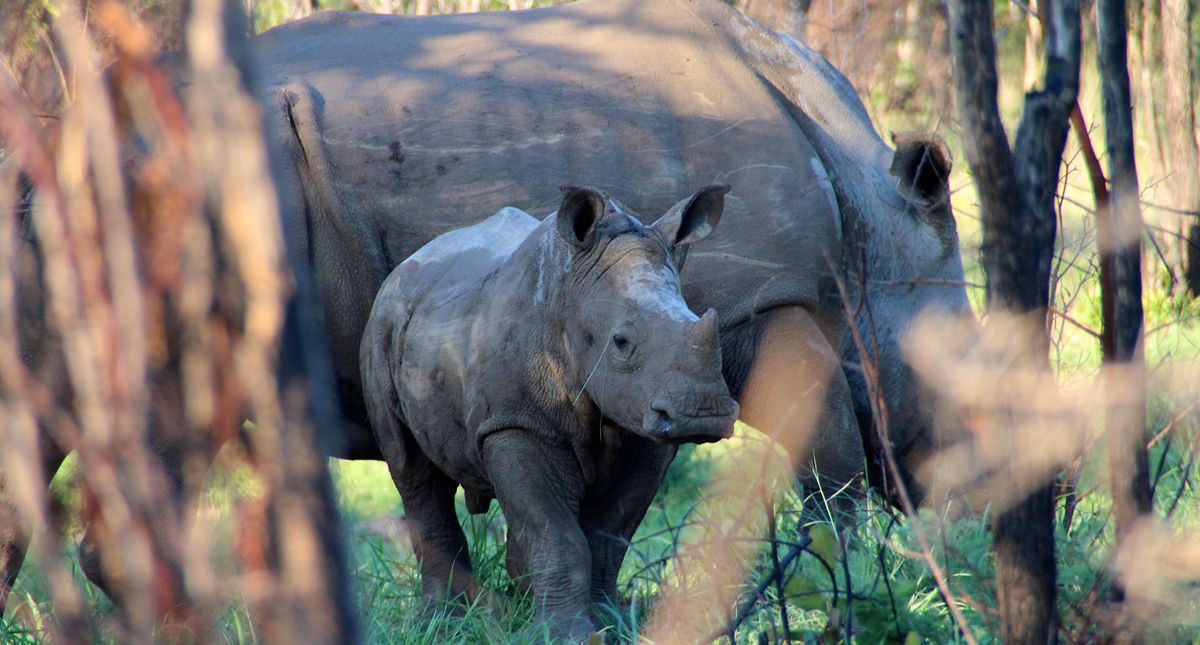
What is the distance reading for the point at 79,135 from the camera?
1.61 meters

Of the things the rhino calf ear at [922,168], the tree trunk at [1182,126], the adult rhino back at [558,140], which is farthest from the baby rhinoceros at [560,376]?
the tree trunk at [1182,126]

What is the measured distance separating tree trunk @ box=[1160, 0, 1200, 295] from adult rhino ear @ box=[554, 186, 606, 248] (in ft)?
18.9

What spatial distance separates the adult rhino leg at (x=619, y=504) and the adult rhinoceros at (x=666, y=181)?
0.93 m

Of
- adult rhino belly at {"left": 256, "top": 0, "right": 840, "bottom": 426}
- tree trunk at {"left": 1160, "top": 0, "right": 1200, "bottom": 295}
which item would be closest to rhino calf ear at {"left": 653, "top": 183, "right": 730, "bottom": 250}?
adult rhino belly at {"left": 256, "top": 0, "right": 840, "bottom": 426}

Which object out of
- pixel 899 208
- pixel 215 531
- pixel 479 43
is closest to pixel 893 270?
pixel 899 208

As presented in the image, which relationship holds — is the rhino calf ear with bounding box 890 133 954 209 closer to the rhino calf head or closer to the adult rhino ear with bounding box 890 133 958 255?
the adult rhino ear with bounding box 890 133 958 255

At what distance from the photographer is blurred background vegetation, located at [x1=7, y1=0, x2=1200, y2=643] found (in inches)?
123

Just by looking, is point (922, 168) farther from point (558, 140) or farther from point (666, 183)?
point (558, 140)

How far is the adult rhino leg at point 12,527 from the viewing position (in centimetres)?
475

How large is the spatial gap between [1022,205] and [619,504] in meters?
2.01

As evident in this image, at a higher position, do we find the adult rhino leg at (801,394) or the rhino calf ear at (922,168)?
the rhino calf ear at (922,168)

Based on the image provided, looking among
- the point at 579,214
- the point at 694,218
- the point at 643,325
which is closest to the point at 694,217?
the point at 694,218

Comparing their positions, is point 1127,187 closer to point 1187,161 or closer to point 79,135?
point 79,135

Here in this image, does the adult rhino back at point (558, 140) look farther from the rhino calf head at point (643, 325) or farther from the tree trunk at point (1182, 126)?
the tree trunk at point (1182, 126)
